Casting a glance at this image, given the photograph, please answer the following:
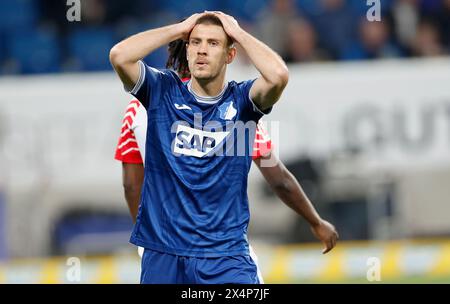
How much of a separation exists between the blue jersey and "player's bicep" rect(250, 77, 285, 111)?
0.05 meters

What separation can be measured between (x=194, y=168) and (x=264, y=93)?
54 cm

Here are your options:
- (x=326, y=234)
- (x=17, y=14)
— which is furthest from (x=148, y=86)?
(x=17, y=14)

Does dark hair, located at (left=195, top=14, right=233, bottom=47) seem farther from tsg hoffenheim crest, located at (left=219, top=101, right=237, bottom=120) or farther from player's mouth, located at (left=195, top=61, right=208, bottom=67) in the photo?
tsg hoffenheim crest, located at (left=219, top=101, right=237, bottom=120)

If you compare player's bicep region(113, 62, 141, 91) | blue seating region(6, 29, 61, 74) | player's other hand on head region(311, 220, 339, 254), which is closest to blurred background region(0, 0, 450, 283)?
blue seating region(6, 29, 61, 74)

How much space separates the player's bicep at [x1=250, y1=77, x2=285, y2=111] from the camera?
20.6 ft

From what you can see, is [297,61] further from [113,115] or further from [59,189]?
[59,189]

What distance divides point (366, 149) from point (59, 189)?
128 inches

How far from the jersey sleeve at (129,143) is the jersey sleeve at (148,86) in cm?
84

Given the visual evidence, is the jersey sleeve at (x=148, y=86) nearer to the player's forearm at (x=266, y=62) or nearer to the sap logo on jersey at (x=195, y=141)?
the sap logo on jersey at (x=195, y=141)

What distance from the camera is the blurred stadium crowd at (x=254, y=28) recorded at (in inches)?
526

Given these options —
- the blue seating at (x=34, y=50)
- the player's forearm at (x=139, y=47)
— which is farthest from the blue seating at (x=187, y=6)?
the player's forearm at (x=139, y=47)
